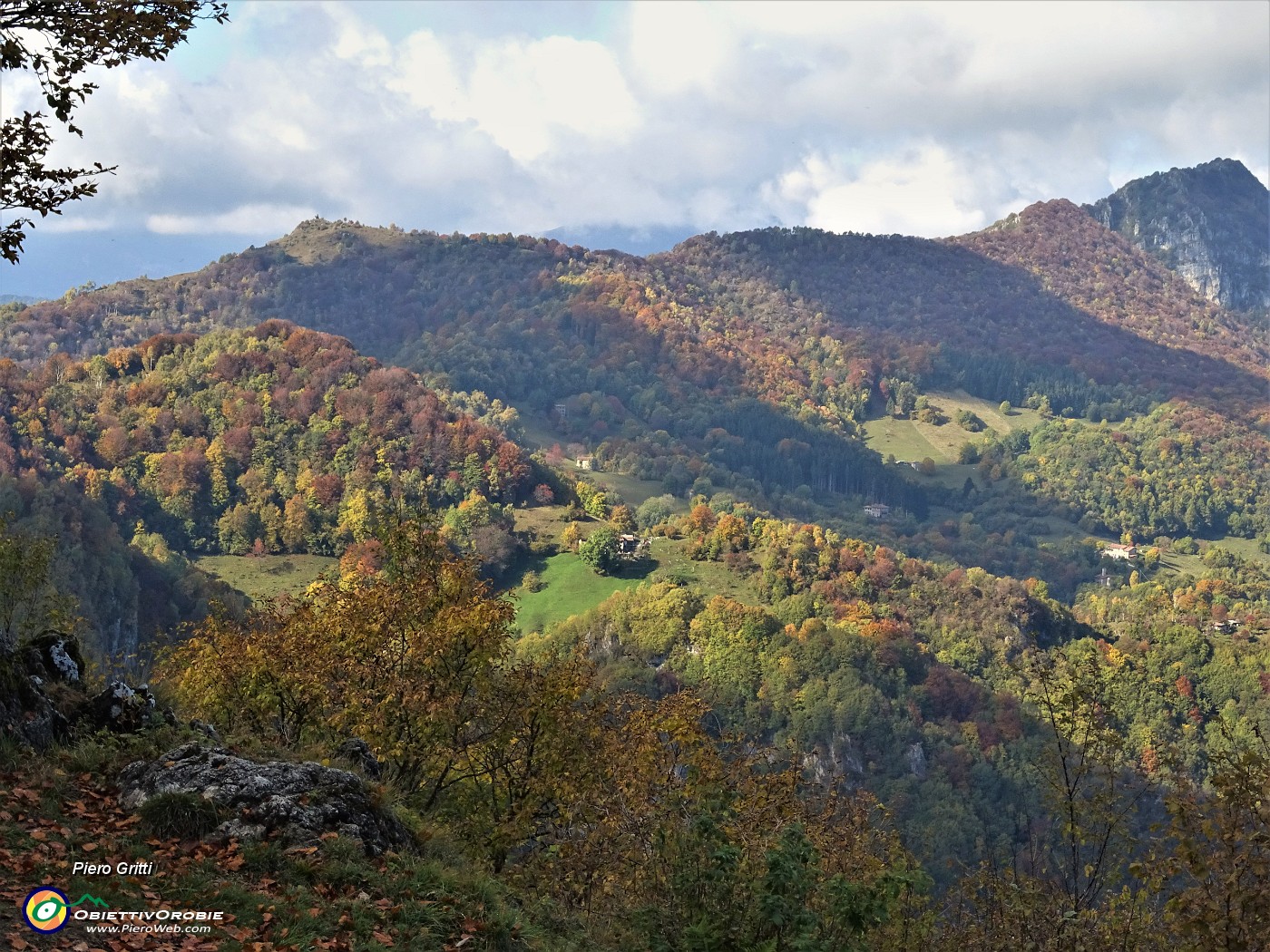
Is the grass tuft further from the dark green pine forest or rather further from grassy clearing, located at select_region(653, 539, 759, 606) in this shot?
grassy clearing, located at select_region(653, 539, 759, 606)

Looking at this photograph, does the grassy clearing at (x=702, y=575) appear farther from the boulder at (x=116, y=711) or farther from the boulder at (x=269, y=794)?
the boulder at (x=269, y=794)

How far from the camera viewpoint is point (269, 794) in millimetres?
13797

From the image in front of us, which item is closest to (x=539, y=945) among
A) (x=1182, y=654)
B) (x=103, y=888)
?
(x=103, y=888)

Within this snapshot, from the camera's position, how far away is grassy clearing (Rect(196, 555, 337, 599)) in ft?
462

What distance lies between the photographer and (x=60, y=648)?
17.7 m

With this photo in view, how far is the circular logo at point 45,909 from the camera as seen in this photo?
10406 millimetres

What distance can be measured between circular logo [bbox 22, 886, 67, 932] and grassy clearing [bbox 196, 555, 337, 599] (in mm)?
131325

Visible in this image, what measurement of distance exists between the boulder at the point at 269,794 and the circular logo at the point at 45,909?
2.44 metres

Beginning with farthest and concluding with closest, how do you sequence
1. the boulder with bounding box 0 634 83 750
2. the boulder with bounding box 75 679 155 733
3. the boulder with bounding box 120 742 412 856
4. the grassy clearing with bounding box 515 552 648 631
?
the grassy clearing with bounding box 515 552 648 631 → the boulder with bounding box 75 679 155 733 → the boulder with bounding box 0 634 83 750 → the boulder with bounding box 120 742 412 856

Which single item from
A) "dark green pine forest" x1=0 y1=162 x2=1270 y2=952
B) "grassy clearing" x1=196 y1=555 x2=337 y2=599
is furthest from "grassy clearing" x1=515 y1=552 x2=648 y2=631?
"grassy clearing" x1=196 y1=555 x2=337 y2=599

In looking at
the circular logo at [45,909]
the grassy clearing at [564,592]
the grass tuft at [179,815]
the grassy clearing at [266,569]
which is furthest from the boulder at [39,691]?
the grassy clearing at [266,569]

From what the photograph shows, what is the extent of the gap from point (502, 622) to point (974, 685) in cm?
11472

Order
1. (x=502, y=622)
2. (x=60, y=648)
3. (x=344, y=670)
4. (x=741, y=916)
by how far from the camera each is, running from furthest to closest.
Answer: (x=502, y=622)
(x=344, y=670)
(x=60, y=648)
(x=741, y=916)

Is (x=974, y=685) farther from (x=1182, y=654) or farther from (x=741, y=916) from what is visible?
(x=741, y=916)
